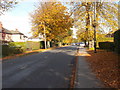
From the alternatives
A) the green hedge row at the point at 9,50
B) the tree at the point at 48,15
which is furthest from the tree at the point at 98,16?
the green hedge row at the point at 9,50

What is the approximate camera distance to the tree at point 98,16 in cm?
2009

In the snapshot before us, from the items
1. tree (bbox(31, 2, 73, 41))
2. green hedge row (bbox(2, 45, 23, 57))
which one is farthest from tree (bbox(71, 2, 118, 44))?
green hedge row (bbox(2, 45, 23, 57))

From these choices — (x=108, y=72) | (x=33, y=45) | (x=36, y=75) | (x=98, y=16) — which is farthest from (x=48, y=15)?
(x=108, y=72)

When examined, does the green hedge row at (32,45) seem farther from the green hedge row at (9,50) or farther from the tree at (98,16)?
the tree at (98,16)

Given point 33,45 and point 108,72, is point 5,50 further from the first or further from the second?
point 108,72

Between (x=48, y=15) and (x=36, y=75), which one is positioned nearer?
(x=36, y=75)

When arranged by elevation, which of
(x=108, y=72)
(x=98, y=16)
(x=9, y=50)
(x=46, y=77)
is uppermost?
(x=98, y=16)

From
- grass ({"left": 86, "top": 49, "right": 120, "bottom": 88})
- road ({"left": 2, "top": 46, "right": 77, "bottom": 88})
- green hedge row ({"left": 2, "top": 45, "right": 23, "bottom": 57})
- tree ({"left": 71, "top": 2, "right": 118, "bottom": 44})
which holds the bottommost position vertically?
road ({"left": 2, "top": 46, "right": 77, "bottom": 88})

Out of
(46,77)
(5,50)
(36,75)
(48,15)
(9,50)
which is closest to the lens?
(46,77)

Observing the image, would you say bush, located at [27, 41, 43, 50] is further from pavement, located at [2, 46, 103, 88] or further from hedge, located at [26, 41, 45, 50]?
pavement, located at [2, 46, 103, 88]

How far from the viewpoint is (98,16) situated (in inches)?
824

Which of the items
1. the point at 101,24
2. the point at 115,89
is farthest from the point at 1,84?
the point at 101,24

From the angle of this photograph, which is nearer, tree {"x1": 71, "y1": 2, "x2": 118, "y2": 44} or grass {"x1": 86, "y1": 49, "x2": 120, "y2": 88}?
grass {"x1": 86, "y1": 49, "x2": 120, "y2": 88}

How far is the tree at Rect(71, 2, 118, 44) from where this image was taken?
20.1m
